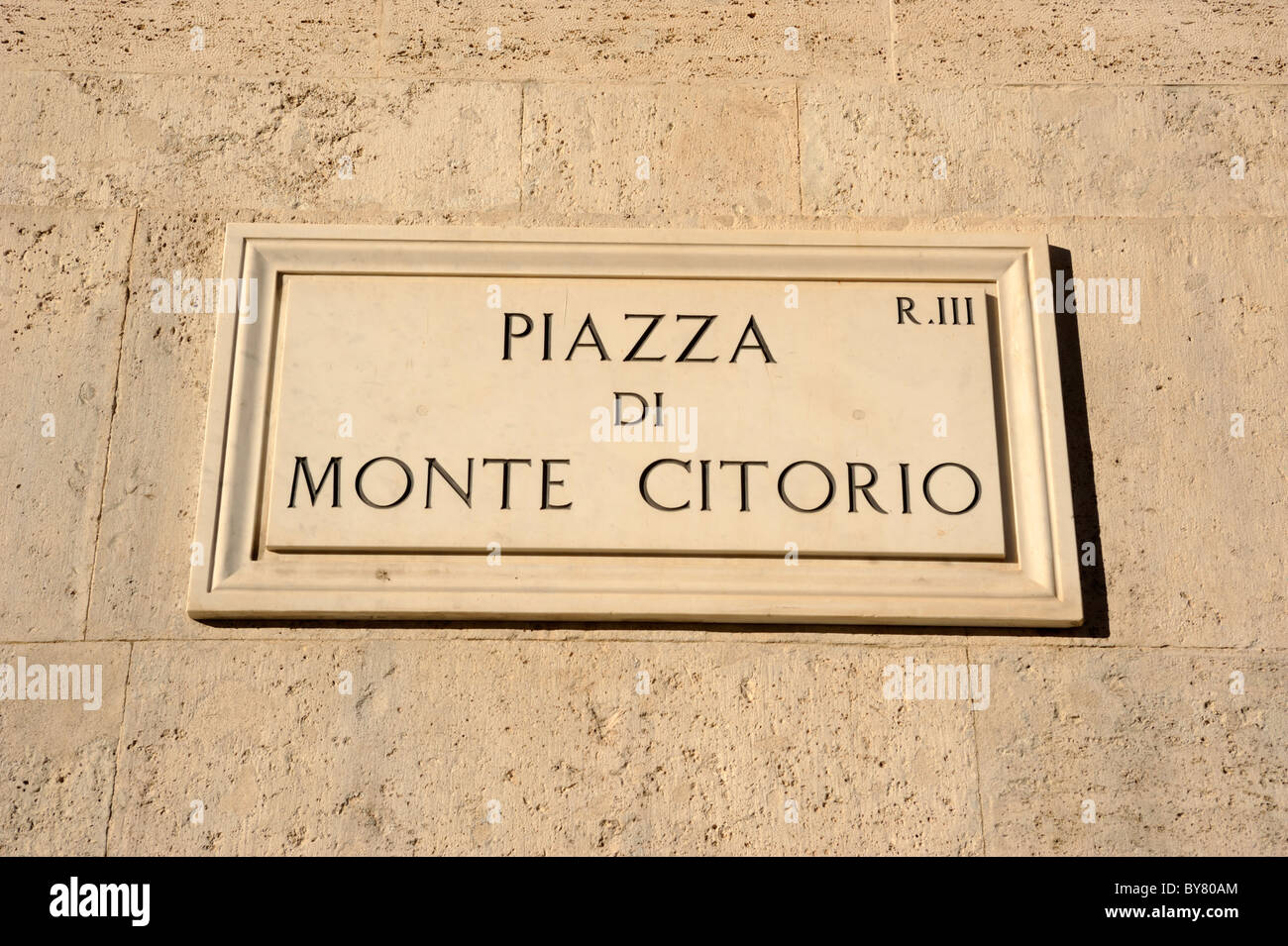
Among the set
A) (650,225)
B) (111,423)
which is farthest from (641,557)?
(111,423)

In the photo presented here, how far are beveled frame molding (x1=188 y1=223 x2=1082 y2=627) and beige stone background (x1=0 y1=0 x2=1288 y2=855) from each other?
8 centimetres

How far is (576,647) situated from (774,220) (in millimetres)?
1327

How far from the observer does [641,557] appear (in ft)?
9.78

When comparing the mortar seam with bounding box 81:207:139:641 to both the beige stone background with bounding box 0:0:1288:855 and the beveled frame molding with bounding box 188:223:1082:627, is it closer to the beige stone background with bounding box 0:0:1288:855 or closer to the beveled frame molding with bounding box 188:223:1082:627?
the beige stone background with bounding box 0:0:1288:855

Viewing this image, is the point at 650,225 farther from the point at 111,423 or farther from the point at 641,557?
the point at 111,423

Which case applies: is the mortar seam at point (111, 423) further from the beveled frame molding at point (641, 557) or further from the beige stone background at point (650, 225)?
the beveled frame molding at point (641, 557)

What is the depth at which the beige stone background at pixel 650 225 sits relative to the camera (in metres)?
2.79

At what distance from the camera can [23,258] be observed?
10.8 ft

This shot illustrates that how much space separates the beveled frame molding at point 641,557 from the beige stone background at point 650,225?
8 centimetres

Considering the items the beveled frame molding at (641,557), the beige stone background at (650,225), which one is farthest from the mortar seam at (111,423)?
the beveled frame molding at (641,557)

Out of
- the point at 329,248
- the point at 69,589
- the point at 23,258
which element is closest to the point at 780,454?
the point at 329,248

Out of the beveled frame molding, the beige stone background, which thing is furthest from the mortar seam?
the beveled frame molding

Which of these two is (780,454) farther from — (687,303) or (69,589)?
(69,589)

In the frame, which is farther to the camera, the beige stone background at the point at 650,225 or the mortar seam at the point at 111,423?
the mortar seam at the point at 111,423
